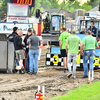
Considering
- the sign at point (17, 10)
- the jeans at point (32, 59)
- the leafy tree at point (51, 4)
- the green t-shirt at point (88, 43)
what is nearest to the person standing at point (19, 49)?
the jeans at point (32, 59)

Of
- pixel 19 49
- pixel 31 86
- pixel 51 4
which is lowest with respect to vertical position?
pixel 31 86

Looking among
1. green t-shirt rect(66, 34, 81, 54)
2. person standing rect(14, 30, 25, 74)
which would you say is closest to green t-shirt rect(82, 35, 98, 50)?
green t-shirt rect(66, 34, 81, 54)

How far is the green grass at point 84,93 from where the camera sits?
8086mm

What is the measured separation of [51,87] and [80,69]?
5.08 m

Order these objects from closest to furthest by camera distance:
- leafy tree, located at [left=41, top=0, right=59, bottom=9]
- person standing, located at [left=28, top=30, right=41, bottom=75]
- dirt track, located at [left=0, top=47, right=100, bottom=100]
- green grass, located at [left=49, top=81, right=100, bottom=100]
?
green grass, located at [left=49, top=81, right=100, bottom=100] < dirt track, located at [left=0, top=47, right=100, bottom=100] < person standing, located at [left=28, top=30, right=41, bottom=75] < leafy tree, located at [left=41, top=0, right=59, bottom=9]

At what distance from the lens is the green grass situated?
26.5 feet

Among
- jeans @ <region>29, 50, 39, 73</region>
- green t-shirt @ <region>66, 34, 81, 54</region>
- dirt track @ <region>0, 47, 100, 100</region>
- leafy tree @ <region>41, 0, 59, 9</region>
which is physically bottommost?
dirt track @ <region>0, 47, 100, 100</region>

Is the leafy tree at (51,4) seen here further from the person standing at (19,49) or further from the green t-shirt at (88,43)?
the green t-shirt at (88,43)

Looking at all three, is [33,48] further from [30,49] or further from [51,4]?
[51,4]

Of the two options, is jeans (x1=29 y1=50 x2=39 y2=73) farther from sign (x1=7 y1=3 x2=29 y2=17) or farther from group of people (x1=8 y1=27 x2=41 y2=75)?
sign (x1=7 y1=3 x2=29 y2=17)

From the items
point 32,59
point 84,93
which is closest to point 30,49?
point 32,59

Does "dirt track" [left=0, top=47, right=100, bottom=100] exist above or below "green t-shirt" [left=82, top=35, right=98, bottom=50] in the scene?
below

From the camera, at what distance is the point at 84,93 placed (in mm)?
8734

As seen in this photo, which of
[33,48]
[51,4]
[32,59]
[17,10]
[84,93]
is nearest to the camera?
[84,93]
